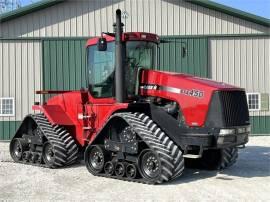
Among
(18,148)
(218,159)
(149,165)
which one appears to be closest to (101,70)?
(149,165)

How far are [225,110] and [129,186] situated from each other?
88.9 inches

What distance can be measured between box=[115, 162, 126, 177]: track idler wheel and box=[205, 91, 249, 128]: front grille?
1911mm

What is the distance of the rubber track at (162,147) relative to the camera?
8.34 m

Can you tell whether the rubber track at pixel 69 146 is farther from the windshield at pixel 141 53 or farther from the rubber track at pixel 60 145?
the windshield at pixel 141 53

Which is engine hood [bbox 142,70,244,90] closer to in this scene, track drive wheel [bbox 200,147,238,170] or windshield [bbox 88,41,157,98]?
windshield [bbox 88,41,157,98]

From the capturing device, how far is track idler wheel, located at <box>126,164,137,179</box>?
8.95 m

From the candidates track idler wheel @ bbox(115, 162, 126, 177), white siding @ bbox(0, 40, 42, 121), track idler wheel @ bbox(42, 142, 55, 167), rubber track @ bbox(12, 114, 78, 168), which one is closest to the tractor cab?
rubber track @ bbox(12, 114, 78, 168)

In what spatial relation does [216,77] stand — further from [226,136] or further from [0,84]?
[226,136]

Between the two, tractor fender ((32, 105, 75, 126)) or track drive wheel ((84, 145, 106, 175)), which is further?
tractor fender ((32, 105, 75, 126))

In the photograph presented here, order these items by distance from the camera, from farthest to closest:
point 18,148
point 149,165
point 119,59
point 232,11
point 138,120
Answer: point 232,11 < point 18,148 < point 119,59 < point 138,120 < point 149,165

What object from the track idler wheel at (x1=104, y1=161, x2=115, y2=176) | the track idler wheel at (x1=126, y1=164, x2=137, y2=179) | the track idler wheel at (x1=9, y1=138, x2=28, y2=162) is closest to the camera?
the track idler wheel at (x1=126, y1=164, x2=137, y2=179)

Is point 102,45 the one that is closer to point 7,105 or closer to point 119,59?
point 119,59

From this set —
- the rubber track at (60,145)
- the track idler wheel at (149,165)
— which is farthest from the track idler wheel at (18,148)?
the track idler wheel at (149,165)

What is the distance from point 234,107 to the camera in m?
8.74
